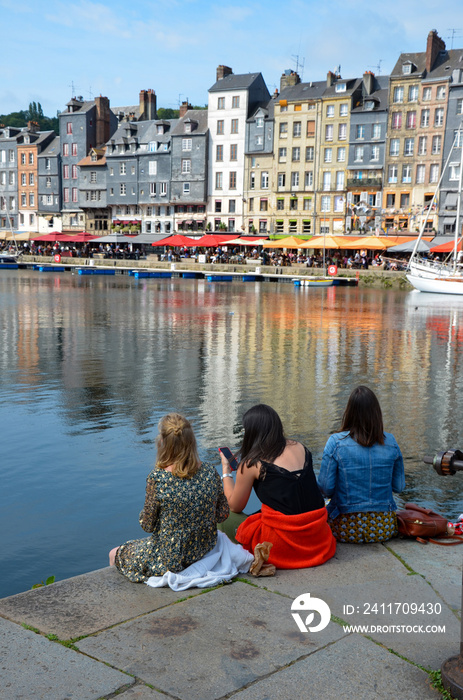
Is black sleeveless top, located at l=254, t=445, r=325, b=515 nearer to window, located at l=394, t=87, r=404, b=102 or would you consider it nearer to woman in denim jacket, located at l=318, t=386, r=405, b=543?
woman in denim jacket, located at l=318, t=386, r=405, b=543

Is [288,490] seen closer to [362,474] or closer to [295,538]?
[295,538]

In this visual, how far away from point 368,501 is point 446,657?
162 centimetres

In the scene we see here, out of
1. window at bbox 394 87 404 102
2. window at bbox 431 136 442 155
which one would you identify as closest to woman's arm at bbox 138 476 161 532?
window at bbox 431 136 442 155

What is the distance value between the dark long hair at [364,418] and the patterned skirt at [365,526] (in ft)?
1.80

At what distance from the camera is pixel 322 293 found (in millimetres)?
44125

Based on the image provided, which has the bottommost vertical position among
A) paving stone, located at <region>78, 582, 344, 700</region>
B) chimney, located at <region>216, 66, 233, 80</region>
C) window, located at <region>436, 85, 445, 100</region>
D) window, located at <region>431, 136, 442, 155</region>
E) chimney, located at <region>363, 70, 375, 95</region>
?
paving stone, located at <region>78, 582, 344, 700</region>

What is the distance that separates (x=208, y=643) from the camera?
374 cm

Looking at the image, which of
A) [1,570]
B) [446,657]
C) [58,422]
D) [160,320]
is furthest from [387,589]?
[160,320]

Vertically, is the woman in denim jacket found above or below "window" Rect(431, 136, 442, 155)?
below

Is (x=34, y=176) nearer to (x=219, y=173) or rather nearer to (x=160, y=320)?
(x=219, y=173)

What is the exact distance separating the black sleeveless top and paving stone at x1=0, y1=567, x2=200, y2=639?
0.79m

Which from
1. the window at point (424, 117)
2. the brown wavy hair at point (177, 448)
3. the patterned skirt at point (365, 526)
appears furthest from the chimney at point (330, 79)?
the brown wavy hair at point (177, 448)

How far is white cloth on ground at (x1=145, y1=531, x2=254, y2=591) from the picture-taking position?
14.6ft

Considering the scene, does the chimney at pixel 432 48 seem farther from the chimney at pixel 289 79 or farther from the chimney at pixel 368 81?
the chimney at pixel 289 79
